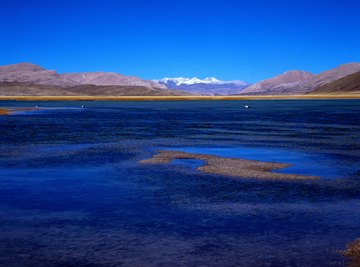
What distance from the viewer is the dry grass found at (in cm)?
1072

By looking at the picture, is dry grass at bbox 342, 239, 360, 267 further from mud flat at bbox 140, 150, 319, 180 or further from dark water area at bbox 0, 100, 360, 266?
mud flat at bbox 140, 150, 319, 180

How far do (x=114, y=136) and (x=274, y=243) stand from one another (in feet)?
98.4

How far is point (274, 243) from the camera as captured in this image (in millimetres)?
12055

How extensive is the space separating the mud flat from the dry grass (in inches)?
346

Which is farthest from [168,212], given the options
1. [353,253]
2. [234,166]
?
[234,166]

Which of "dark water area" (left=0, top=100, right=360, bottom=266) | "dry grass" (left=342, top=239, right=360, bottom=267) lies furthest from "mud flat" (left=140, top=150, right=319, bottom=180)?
"dry grass" (left=342, top=239, right=360, bottom=267)

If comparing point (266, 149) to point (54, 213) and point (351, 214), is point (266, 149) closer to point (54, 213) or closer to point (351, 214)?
point (351, 214)

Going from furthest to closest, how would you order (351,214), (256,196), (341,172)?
(341,172) → (256,196) → (351,214)

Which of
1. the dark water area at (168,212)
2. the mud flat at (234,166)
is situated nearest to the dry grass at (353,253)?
the dark water area at (168,212)

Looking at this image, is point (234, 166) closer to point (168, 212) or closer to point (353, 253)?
point (168, 212)

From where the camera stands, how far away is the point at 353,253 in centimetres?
1125

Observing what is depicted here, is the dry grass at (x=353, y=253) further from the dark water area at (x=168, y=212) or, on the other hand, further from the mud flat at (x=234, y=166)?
the mud flat at (x=234, y=166)

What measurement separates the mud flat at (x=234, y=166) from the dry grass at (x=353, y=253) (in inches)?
346

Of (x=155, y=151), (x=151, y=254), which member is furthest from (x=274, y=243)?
(x=155, y=151)
